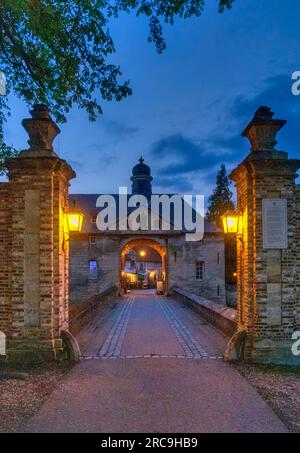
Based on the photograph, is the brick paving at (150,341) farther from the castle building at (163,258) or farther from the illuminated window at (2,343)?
the castle building at (163,258)

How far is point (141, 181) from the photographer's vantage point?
3966 cm

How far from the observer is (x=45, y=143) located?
8.16m

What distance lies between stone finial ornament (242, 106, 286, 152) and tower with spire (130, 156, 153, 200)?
30.6m

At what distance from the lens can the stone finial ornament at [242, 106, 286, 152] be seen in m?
8.09

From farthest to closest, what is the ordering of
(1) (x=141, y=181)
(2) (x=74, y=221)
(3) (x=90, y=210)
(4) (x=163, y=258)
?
(1) (x=141, y=181), (3) (x=90, y=210), (4) (x=163, y=258), (2) (x=74, y=221)

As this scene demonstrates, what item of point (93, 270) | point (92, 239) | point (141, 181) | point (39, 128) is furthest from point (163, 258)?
point (39, 128)

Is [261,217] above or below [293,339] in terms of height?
above

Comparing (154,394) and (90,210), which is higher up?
(90,210)

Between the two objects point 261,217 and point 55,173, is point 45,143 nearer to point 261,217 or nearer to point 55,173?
point 55,173

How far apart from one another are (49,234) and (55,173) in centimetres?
123

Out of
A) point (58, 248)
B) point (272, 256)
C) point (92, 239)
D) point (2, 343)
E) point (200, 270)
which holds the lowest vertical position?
point (200, 270)

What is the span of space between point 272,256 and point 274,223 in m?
0.64

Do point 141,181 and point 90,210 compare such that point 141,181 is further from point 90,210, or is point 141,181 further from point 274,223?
point 274,223
